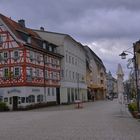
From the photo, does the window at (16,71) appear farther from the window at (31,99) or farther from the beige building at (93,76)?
the beige building at (93,76)

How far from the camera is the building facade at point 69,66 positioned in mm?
75375

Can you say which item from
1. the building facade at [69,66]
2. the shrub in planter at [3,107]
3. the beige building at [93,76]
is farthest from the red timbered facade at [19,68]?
the beige building at [93,76]

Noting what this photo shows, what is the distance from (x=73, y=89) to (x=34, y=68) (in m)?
23.6

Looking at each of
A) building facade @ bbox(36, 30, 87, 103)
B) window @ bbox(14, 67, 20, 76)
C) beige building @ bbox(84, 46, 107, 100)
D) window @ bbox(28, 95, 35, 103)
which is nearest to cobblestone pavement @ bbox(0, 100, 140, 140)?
window @ bbox(14, 67, 20, 76)

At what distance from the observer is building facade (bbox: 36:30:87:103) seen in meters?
75.4

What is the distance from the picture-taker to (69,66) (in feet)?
261

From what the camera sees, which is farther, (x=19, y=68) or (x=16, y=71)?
(x=16, y=71)

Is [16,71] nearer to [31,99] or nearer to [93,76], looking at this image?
[31,99]

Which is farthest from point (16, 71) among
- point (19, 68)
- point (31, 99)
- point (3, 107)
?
point (3, 107)

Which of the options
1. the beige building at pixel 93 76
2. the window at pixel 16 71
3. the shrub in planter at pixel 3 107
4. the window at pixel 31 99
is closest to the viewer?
the shrub in planter at pixel 3 107

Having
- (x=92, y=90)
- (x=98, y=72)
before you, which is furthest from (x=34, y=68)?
(x=98, y=72)

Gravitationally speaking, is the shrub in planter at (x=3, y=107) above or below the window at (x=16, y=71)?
below

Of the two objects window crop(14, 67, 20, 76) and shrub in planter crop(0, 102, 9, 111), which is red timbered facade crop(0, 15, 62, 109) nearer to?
window crop(14, 67, 20, 76)

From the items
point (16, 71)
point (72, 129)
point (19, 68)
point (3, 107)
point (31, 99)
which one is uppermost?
point (19, 68)
